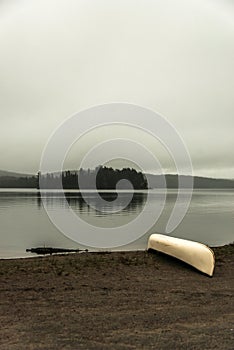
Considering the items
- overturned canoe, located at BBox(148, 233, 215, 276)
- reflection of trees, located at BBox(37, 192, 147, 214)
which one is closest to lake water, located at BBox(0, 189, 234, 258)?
reflection of trees, located at BBox(37, 192, 147, 214)

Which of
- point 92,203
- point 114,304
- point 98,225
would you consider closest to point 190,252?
point 114,304

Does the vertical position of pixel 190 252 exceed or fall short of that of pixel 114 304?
it exceeds it

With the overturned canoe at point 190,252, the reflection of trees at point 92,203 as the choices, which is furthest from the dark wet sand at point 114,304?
the reflection of trees at point 92,203

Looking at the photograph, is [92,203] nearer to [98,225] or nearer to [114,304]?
[98,225]

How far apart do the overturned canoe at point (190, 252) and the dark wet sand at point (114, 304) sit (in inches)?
6.3

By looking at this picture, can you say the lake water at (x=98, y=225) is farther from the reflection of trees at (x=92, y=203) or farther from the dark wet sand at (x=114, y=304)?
the dark wet sand at (x=114, y=304)

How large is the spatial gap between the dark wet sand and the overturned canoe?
16cm

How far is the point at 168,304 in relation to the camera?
671cm

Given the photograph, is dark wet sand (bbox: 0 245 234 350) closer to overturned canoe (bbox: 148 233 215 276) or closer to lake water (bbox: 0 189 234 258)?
overturned canoe (bbox: 148 233 215 276)

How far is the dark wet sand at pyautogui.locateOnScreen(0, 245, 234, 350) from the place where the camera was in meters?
5.23

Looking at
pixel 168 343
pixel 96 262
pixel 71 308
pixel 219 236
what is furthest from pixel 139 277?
pixel 219 236

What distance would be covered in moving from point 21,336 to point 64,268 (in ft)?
12.1

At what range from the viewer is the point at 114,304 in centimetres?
Result: 671

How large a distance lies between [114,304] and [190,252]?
308 cm
